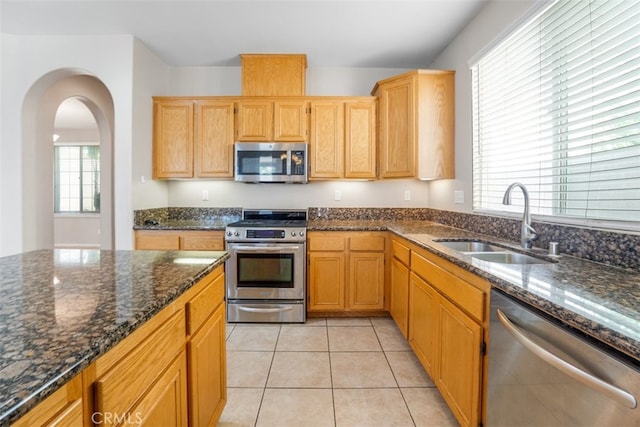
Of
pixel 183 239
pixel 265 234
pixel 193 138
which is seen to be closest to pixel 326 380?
pixel 265 234

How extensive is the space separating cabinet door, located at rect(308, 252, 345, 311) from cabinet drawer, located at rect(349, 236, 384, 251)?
0.14 m

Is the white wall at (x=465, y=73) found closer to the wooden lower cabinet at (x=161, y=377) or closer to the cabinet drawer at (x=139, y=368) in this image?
the wooden lower cabinet at (x=161, y=377)

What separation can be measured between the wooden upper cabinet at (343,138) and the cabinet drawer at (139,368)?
2280 mm

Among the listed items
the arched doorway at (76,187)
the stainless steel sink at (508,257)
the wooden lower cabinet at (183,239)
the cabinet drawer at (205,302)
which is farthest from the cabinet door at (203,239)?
the arched doorway at (76,187)

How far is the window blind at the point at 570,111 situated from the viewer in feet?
4.07

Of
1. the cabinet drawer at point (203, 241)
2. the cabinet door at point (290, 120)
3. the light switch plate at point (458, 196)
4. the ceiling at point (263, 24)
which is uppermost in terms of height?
the ceiling at point (263, 24)

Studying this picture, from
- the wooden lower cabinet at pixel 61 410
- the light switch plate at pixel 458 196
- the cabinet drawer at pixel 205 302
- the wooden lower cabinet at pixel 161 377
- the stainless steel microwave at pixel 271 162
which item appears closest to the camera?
the wooden lower cabinet at pixel 61 410

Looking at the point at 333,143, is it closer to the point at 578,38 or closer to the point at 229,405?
the point at 578,38

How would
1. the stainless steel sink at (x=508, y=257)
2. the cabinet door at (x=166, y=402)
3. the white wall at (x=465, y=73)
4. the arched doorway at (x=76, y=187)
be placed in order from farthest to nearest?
the arched doorway at (x=76, y=187) → the white wall at (x=465, y=73) → the stainless steel sink at (x=508, y=257) → the cabinet door at (x=166, y=402)

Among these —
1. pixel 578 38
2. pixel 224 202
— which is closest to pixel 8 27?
pixel 224 202

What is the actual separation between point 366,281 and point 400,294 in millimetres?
465

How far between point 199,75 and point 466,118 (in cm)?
290

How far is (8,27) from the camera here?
2.64 m

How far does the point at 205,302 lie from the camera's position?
1264 mm
